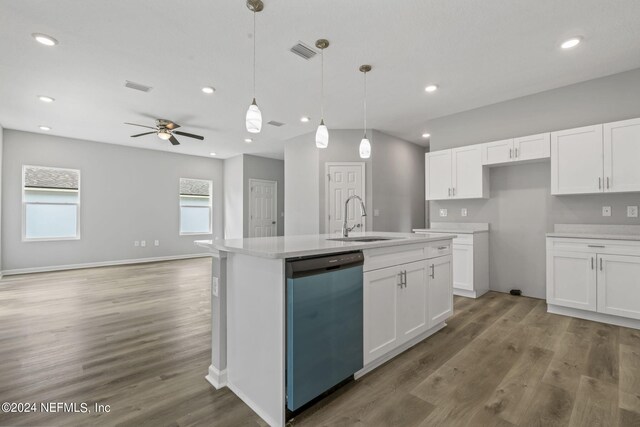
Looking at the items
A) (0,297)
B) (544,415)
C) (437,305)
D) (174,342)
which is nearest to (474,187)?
(437,305)

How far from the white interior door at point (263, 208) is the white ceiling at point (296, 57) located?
3695mm

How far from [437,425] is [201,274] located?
5.15m

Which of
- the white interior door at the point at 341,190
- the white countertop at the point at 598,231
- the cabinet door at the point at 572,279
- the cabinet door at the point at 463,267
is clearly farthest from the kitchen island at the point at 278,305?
the white interior door at the point at 341,190

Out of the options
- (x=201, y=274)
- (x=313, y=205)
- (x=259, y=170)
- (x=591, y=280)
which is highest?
(x=259, y=170)

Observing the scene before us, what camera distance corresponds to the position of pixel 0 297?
13.5 feet

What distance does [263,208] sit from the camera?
28.3ft

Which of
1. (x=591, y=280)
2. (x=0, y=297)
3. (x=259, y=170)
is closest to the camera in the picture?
(x=591, y=280)

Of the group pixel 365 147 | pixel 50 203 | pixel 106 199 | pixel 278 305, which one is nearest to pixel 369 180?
pixel 365 147

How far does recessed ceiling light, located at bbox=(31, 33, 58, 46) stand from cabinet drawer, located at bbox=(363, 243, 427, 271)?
11.6 feet

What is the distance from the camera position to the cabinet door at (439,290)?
8.79 ft

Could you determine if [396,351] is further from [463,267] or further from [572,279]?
[572,279]

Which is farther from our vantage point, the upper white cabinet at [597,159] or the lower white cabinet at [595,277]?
the upper white cabinet at [597,159]

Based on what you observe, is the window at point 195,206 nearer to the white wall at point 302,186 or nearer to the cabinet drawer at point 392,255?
the white wall at point 302,186

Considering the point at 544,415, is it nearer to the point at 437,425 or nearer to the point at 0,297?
the point at 437,425
